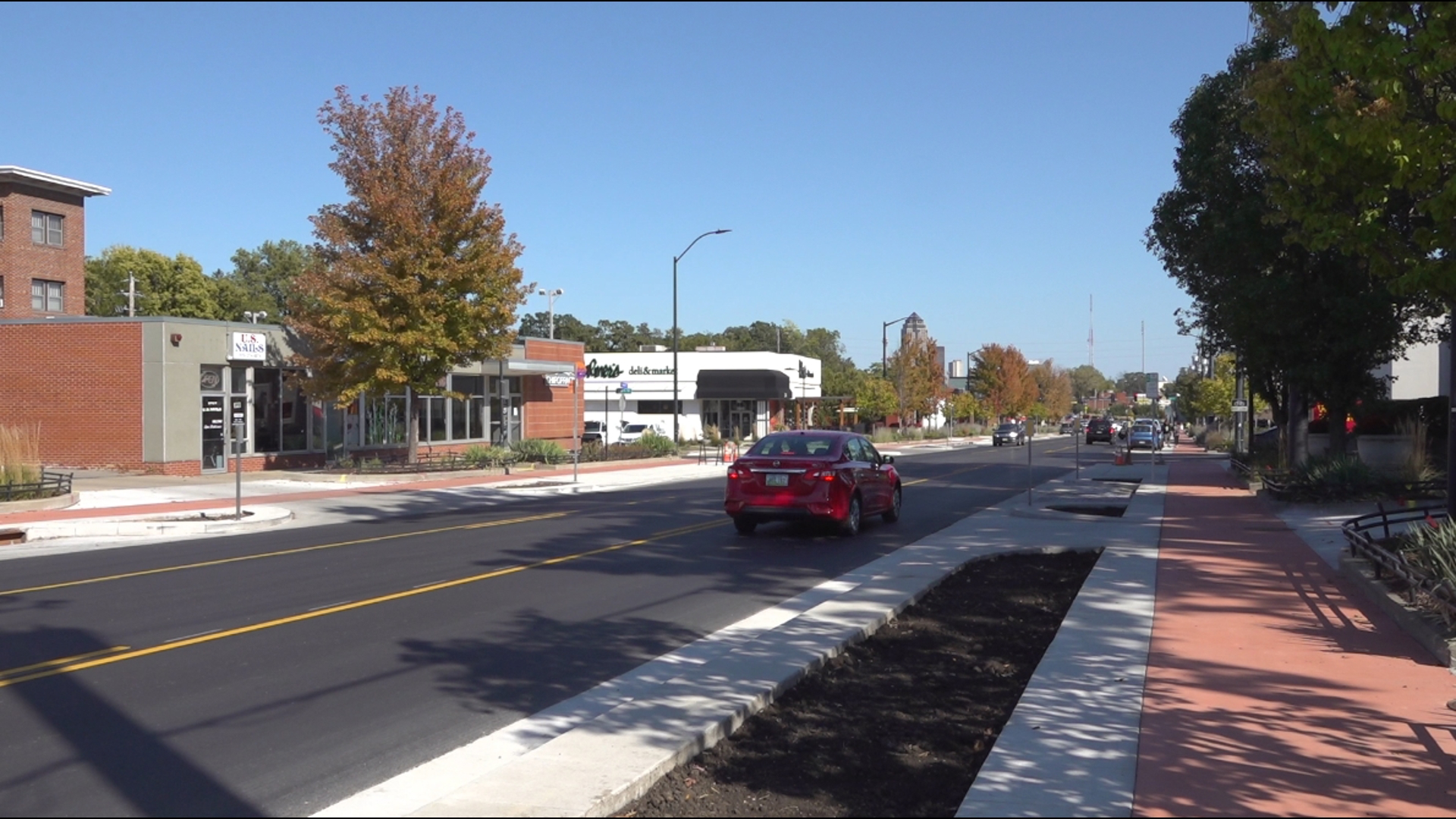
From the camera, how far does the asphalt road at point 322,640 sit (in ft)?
20.7

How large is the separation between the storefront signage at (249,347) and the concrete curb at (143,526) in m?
11.5

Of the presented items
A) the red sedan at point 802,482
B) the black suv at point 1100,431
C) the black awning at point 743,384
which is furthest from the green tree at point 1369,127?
the black suv at point 1100,431

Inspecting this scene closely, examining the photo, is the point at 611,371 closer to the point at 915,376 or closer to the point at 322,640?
the point at 915,376

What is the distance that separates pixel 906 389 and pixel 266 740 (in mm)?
73512

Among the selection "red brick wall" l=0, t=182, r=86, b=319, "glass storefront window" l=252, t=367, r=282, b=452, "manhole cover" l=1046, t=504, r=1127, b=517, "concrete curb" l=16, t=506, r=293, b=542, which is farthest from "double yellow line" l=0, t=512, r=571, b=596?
"red brick wall" l=0, t=182, r=86, b=319

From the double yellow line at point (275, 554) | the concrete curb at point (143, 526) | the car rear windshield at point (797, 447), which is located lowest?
the double yellow line at point (275, 554)

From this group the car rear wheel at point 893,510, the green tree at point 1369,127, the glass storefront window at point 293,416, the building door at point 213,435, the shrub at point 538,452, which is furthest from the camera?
the shrub at point 538,452

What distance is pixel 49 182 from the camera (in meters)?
42.6

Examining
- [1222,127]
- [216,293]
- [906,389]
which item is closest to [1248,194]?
[1222,127]

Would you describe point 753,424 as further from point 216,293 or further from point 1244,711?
point 1244,711

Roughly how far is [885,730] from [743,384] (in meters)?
61.5

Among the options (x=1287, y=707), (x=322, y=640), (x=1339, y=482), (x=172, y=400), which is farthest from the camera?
(x=172, y=400)

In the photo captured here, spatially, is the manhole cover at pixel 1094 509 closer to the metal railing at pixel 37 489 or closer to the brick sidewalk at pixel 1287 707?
the brick sidewalk at pixel 1287 707

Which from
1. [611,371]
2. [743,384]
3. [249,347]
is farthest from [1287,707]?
[611,371]
